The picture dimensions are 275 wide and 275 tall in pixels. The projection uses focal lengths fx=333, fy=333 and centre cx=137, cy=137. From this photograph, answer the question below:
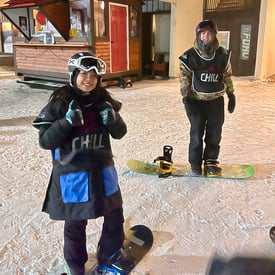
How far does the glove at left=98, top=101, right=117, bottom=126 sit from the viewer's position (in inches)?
57.2

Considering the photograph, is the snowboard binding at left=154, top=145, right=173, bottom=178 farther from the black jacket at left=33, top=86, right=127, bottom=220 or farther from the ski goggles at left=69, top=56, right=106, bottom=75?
the ski goggles at left=69, top=56, right=106, bottom=75

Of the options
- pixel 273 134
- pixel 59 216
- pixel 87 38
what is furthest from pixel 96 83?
pixel 87 38

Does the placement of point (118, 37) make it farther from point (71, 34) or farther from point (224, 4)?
point (224, 4)

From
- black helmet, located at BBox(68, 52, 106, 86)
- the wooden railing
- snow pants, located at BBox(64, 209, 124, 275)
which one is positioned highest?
the wooden railing

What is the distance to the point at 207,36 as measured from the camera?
2.61m

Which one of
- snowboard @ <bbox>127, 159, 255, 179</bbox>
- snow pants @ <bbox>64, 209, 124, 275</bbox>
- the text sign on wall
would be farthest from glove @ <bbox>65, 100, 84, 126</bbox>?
the text sign on wall

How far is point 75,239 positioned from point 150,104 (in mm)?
5128

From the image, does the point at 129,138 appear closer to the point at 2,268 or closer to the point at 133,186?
the point at 133,186

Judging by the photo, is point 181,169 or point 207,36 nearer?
point 207,36

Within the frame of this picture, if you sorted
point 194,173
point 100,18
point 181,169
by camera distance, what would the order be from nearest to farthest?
point 194,173
point 181,169
point 100,18

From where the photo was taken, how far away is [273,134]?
4332 mm

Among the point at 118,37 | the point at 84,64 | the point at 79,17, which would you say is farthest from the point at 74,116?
the point at 118,37

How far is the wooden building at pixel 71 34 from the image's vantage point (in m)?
8.00

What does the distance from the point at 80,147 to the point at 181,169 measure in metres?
1.81
